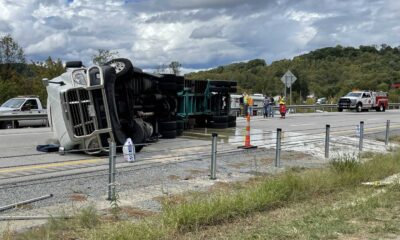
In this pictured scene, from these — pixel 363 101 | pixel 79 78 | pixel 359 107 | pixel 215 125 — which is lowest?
pixel 359 107

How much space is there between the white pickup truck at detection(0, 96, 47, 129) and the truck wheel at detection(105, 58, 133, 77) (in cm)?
1283

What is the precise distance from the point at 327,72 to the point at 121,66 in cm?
10034

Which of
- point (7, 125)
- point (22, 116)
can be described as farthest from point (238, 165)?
point (7, 125)

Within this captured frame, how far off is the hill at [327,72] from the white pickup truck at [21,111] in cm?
5456

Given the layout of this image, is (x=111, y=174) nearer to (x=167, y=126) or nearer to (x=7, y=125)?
(x=167, y=126)

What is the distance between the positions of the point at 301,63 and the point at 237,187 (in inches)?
4383

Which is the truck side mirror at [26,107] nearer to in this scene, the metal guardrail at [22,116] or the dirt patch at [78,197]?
the metal guardrail at [22,116]

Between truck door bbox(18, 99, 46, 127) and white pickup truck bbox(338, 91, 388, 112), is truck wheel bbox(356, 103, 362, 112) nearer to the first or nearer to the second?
white pickup truck bbox(338, 91, 388, 112)

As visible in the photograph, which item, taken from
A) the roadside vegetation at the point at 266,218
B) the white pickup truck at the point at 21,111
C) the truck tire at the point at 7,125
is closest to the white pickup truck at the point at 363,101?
the white pickup truck at the point at 21,111

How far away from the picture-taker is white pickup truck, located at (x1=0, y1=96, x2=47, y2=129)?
2491cm

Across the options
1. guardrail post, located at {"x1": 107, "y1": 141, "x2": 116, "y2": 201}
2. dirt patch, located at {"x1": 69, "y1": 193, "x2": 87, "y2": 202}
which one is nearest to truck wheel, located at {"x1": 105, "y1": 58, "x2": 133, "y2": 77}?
dirt patch, located at {"x1": 69, "y1": 193, "x2": 87, "y2": 202}

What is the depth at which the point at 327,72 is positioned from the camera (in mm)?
109062

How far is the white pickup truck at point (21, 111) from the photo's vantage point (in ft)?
81.7

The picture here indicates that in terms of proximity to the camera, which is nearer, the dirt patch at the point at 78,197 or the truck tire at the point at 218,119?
the dirt patch at the point at 78,197
